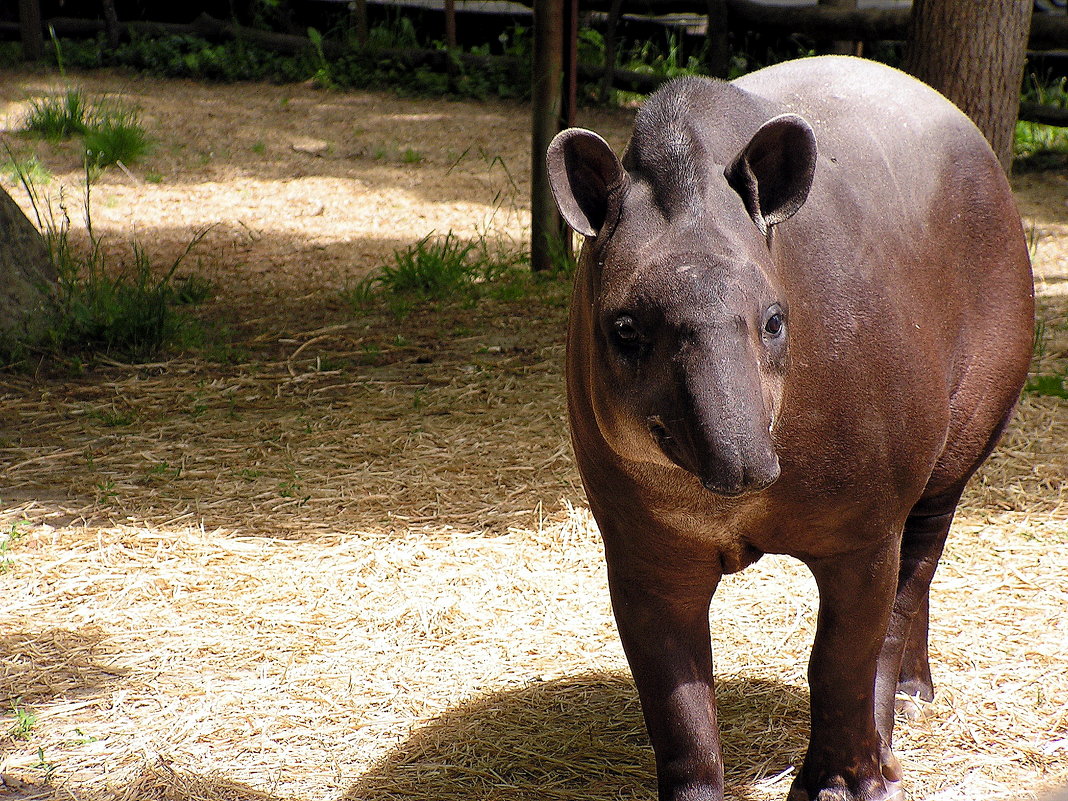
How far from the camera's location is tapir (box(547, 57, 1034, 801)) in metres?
1.92

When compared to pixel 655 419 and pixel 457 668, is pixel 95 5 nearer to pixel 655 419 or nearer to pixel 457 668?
pixel 457 668

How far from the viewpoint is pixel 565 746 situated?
3094mm

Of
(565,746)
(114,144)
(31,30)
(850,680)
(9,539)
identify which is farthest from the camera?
(31,30)

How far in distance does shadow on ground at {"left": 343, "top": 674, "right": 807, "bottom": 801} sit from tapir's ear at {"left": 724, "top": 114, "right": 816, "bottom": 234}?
59.9 inches

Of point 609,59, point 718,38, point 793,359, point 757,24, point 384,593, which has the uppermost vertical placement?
point 793,359

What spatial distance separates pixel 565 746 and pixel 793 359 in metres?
1.42

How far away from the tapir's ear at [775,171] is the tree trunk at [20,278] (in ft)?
15.7

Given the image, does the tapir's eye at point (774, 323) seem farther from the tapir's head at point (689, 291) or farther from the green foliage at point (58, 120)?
the green foliage at point (58, 120)

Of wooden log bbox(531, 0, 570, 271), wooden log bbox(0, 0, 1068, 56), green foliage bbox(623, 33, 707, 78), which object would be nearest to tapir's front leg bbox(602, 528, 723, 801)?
wooden log bbox(531, 0, 570, 271)

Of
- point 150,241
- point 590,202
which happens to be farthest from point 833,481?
point 150,241

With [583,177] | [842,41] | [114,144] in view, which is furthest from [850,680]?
[842,41]

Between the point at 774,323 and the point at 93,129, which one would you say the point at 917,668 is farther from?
the point at 93,129

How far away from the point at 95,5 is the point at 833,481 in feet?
47.3

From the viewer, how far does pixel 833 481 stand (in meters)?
2.21
